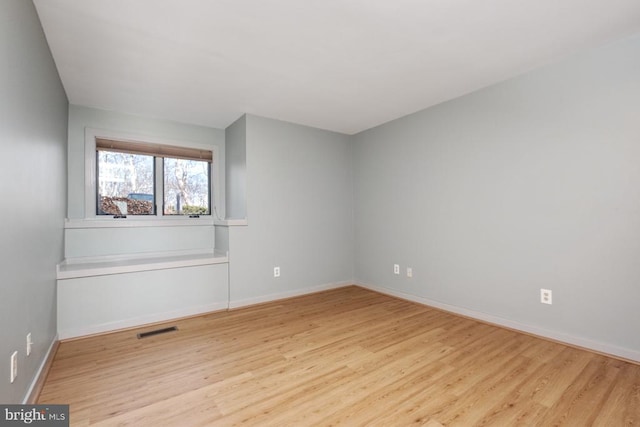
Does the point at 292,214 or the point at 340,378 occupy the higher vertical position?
the point at 292,214

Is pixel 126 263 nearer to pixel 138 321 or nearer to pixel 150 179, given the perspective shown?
pixel 138 321

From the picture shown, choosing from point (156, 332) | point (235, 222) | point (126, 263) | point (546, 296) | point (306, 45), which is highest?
point (306, 45)

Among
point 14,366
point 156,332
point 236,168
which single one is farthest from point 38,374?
point 236,168

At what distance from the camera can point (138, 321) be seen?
3.06 metres

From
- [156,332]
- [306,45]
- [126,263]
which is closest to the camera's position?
[306,45]

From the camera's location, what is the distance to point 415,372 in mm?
2084

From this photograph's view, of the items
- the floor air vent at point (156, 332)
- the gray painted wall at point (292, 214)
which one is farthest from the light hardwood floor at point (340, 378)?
the gray painted wall at point (292, 214)

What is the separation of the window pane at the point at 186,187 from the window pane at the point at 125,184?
7.6 inches

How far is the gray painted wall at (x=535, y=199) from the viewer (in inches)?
88.7

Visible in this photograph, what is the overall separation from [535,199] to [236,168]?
11.4 ft

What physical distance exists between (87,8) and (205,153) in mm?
2413

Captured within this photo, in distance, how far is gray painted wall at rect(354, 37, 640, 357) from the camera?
7.39 ft

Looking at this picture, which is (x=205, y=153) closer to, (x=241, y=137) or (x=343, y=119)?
(x=241, y=137)

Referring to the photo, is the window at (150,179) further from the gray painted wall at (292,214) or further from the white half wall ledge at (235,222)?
the gray painted wall at (292,214)
